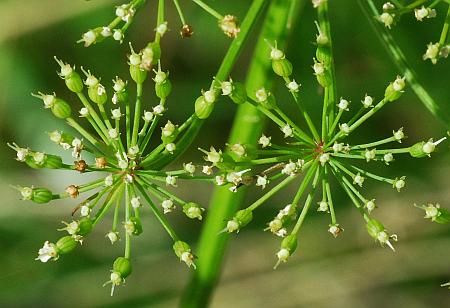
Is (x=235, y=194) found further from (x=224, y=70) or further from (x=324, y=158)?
(x=324, y=158)

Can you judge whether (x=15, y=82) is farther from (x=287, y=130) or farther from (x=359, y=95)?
(x=287, y=130)

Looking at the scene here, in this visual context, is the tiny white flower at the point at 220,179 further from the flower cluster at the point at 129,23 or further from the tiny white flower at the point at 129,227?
the flower cluster at the point at 129,23

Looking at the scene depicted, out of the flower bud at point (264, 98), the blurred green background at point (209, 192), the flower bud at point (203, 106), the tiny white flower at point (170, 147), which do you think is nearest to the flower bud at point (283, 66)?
the flower bud at point (264, 98)

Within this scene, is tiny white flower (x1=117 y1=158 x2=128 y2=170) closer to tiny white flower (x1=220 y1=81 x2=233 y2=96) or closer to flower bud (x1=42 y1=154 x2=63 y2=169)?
flower bud (x1=42 y1=154 x2=63 y2=169)

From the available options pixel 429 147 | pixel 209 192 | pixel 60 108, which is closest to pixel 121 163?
pixel 60 108

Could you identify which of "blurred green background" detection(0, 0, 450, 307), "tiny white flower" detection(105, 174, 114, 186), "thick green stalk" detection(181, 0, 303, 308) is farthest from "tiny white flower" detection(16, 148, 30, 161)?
"blurred green background" detection(0, 0, 450, 307)

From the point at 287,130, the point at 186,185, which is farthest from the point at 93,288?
the point at 287,130
